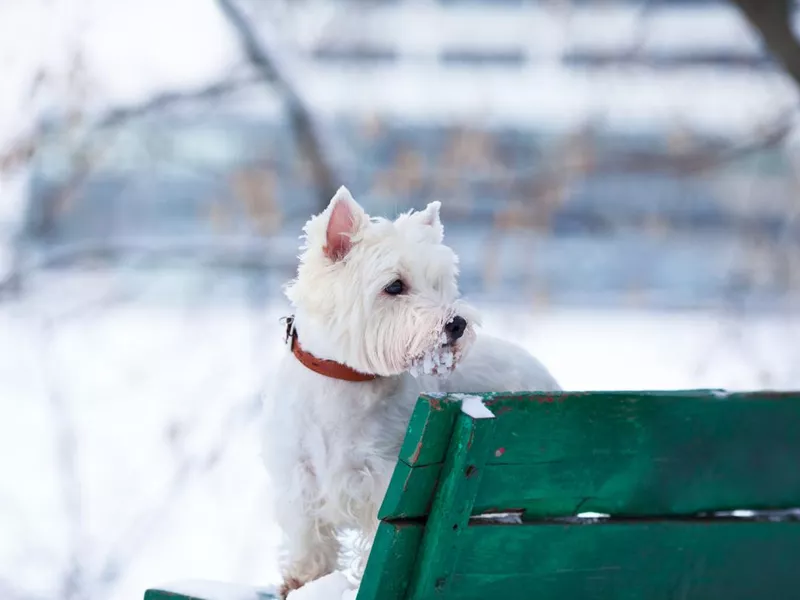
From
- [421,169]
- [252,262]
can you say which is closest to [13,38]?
[252,262]

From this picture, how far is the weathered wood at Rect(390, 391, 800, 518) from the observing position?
169 cm

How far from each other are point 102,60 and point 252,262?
1.38 metres

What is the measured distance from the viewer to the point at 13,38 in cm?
522

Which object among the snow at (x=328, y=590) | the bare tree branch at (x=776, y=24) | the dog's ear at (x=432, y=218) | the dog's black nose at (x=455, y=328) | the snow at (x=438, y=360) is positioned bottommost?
the snow at (x=328, y=590)

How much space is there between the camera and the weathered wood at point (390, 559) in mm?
1681

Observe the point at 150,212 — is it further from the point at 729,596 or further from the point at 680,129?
the point at 729,596

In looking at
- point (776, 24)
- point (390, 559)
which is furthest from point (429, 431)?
point (776, 24)

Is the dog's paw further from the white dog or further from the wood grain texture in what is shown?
the wood grain texture

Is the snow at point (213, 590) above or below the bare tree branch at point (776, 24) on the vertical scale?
below

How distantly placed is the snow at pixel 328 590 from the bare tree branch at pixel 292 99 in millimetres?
2923

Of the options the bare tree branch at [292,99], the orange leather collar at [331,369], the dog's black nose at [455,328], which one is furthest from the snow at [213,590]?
the bare tree branch at [292,99]

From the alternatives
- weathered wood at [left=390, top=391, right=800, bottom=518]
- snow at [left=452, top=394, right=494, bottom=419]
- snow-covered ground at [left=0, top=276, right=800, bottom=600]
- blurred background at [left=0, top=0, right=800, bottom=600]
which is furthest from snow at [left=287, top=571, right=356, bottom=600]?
blurred background at [left=0, top=0, right=800, bottom=600]

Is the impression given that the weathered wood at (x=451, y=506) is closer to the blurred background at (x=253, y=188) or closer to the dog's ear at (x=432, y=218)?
the dog's ear at (x=432, y=218)

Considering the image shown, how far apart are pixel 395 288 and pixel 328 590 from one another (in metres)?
0.82
